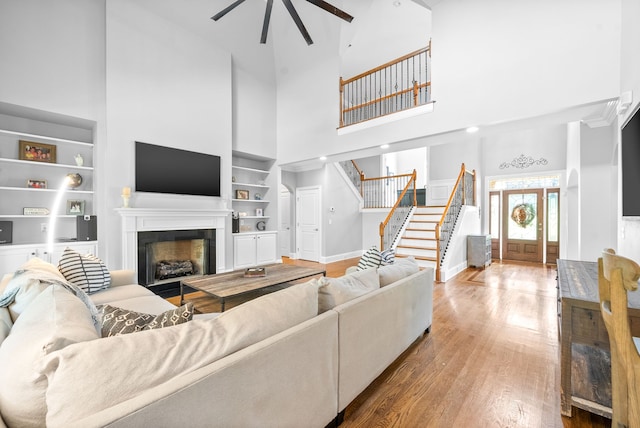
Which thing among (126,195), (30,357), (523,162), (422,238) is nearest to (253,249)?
(126,195)

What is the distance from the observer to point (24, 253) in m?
3.50

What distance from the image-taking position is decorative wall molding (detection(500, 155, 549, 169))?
22.8 feet

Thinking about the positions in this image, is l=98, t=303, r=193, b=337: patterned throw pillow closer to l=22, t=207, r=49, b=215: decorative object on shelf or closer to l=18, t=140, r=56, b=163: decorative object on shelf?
l=22, t=207, r=49, b=215: decorative object on shelf

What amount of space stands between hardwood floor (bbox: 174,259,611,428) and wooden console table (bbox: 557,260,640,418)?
0.10m

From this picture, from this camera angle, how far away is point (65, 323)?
3.10ft

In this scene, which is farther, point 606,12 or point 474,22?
point 474,22

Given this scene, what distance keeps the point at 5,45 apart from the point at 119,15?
144cm

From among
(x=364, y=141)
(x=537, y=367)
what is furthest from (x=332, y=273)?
(x=537, y=367)

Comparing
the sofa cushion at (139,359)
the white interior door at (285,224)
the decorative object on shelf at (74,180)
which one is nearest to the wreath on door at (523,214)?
the white interior door at (285,224)

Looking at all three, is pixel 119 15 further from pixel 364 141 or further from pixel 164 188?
pixel 364 141

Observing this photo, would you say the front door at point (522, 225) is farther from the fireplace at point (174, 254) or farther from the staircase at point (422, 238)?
the fireplace at point (174, 254)

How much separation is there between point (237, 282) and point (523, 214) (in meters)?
7.49

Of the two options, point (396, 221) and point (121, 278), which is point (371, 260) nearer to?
point (121, 278)

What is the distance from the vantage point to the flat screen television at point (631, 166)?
2115 millimetres
